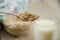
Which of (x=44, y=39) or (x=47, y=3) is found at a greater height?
(x=47, y=3)

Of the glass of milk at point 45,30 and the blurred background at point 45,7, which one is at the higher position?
the blurred background at point 45,7

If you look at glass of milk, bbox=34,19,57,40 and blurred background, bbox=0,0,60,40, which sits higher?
blurred background, bbox=0,0,60,40

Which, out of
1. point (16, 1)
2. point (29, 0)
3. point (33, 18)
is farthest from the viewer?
point (29, 0)

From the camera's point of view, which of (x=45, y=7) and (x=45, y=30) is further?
(x=45, y=7)

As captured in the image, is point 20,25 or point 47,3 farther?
point 47,3

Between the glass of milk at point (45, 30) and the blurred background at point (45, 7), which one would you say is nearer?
the glass of milk at point (45, 30)

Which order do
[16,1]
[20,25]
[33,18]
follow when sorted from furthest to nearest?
[16,1], [20,25], [33,18]

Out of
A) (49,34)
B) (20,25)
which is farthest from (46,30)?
(20,25)

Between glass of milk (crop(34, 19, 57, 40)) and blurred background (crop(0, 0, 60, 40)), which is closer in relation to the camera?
glass of milk (crop(34, 19, 57, 40))

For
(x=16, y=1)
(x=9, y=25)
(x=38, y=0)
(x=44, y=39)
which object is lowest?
(x=44, y=39)

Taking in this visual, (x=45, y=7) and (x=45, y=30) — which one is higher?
(x=45, y=7)

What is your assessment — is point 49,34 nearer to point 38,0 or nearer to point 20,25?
point 20,25
